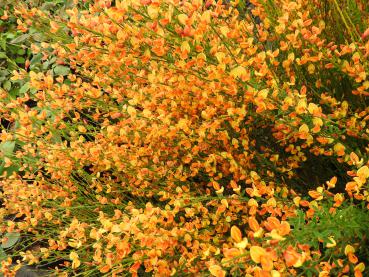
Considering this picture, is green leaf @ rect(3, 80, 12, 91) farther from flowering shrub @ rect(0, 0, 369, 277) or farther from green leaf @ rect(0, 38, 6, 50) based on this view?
flowering shrub @ rect(0, 0, 369, 277)

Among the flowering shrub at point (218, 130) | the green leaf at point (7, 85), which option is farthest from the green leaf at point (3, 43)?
the flowering shrub at point (218, 130)

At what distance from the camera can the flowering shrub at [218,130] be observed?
1177mm

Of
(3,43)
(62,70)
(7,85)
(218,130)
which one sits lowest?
(7,85)

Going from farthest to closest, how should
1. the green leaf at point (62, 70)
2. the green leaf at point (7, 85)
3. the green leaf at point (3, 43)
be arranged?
the green leaf at point (3, 43) < the green leaf at point (7, 85) < the green leaf at point (62, 70)

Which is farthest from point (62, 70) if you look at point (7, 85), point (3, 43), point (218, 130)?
point (218, 130)

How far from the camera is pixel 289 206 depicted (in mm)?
1403

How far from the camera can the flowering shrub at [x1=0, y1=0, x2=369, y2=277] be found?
118 cm

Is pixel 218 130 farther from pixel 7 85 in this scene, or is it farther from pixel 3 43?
pixel 3 43

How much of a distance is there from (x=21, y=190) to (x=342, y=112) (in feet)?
4.32

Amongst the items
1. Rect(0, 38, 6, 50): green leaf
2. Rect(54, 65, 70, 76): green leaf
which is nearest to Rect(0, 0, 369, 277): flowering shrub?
Rect(54, 65, 70, 76): green leaf

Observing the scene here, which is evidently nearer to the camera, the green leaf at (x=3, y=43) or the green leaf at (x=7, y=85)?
the green leaf at (x=7, y=85)

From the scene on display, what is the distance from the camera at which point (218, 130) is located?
1.67 meters

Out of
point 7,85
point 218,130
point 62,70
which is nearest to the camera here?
point 218,130

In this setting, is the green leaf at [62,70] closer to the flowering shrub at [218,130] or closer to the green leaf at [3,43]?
the green leaf at [3,43]
